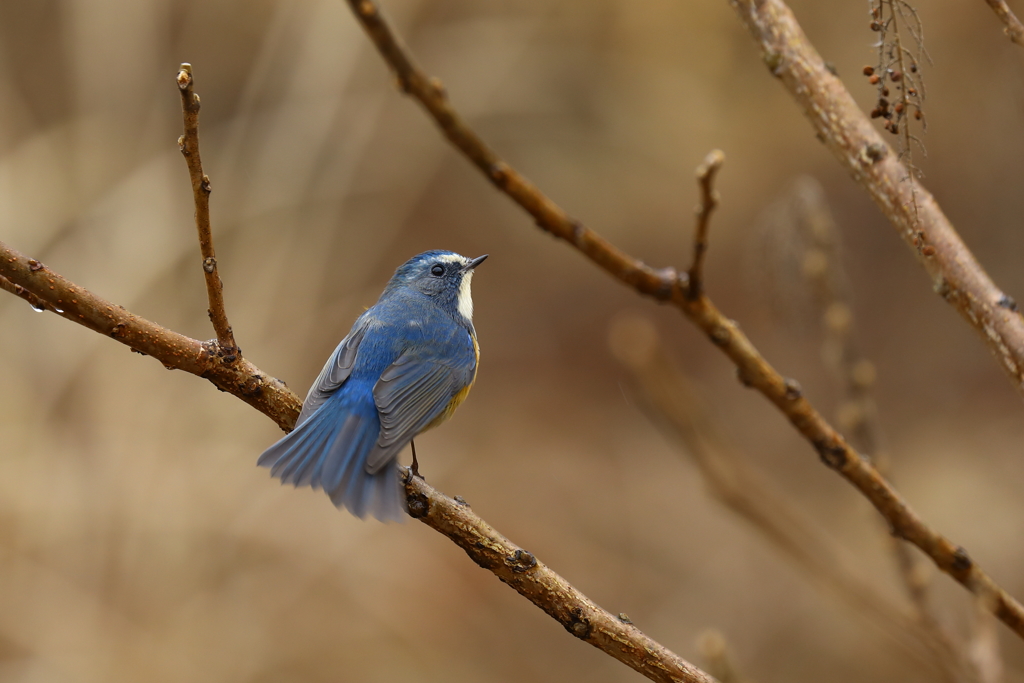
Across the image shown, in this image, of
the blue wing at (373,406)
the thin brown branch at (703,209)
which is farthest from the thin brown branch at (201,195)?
the thin brown branch at (703,209)

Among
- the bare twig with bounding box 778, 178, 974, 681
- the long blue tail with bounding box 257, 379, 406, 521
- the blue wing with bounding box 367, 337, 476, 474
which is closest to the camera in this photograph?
the bare twig with bounding box 778, 178, 974, 681

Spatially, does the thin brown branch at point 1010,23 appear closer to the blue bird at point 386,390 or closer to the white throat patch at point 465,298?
the blue bird at point 386,390

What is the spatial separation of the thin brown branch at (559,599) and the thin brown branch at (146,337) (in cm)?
41

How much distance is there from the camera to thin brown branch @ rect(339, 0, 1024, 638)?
3.51 feet

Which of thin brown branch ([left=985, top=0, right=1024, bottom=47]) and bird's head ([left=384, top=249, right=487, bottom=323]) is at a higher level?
bird's head ([left=384, top=249, right=487, bottom=323])

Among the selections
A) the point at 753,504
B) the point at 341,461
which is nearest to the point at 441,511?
the point at 341,461

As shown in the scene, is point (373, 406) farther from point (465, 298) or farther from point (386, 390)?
point (465, 298)

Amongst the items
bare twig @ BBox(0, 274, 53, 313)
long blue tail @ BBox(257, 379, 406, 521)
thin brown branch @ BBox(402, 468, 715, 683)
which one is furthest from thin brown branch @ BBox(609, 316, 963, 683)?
bare twig @ BBox(0, 274, 53, 313)

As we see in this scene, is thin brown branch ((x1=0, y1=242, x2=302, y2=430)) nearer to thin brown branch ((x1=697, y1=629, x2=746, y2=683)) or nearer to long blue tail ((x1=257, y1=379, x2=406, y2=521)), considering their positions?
long blue tail ((x1=257, y1=379, x2=406, y2=521))

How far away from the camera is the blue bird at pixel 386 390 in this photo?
2.08 meters

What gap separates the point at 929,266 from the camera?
1591 mm

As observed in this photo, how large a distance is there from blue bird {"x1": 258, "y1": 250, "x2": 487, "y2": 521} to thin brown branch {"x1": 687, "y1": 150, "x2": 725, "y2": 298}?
3.03ft

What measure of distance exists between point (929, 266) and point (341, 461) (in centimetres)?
142

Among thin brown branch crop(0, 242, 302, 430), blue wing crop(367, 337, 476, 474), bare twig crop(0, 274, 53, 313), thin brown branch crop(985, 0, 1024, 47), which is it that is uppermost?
thin brown branch crop(985, 0, 1024, 47)
